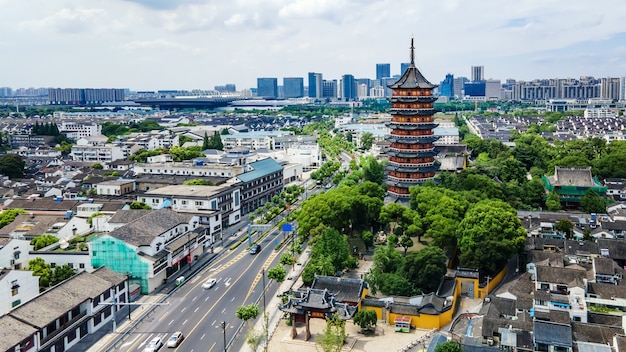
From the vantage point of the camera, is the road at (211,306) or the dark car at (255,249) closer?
the road at (211,306)

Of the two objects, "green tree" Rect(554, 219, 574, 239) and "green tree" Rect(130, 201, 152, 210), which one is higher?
"green tree" Rect(130, 201, 152, 210)

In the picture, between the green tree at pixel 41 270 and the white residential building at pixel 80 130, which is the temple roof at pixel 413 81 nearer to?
the green tree at pixel 41 270

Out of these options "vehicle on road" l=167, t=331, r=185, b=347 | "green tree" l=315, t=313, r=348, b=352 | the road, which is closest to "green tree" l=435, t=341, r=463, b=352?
"green tree" l=315, t=313, r=348, b=352

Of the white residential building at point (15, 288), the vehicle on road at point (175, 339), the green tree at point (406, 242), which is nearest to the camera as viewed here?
the vehicle on road at point (175, 339)

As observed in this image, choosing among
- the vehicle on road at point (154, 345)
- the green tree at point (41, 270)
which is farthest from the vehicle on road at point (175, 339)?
the green tree at point (41, 270)

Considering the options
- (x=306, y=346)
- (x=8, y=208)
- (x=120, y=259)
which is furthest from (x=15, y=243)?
(x=306, y=346)

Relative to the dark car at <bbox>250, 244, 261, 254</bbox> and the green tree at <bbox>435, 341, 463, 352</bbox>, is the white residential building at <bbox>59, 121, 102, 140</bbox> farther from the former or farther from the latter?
the green tree at <bbox>435, 341, 463, 352</bbox>
